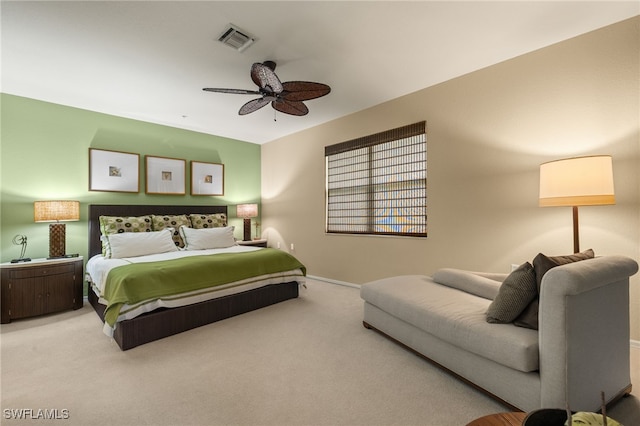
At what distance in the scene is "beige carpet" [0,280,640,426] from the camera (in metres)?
1.62

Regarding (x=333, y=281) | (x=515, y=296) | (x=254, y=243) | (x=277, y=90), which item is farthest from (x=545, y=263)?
(x=254, y=243)

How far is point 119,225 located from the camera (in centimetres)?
388

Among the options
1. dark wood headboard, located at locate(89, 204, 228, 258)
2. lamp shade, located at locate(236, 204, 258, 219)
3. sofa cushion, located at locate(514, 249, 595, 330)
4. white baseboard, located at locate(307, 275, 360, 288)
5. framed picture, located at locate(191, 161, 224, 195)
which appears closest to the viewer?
sofa cushion, located at locate(514, 249, 595, 330)

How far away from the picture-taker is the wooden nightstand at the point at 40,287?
303 cm

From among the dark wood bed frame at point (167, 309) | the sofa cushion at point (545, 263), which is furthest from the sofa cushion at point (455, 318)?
the dark wood bed frame at point (167, 309)

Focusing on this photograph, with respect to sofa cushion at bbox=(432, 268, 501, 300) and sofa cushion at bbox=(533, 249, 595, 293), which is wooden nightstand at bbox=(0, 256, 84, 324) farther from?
sofa cushion at bbox=(533, 249, 595, 293)

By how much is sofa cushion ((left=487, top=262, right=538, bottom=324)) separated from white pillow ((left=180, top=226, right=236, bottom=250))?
363 centimetres

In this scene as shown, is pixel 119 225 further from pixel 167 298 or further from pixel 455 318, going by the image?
pixel 455 318

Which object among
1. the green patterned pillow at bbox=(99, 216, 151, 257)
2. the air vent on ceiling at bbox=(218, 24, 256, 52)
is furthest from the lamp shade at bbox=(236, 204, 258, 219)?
the air vent on ceiling at bbox=(218, 24, 256, 52)

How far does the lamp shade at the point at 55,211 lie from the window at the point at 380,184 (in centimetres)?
349

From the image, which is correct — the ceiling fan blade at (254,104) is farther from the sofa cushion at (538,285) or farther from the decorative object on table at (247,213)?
the sofa cushion at (538,285)

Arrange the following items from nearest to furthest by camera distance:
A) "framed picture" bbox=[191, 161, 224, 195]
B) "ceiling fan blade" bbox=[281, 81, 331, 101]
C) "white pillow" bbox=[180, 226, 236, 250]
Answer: "ceiling fan blade" bbox=[281, 81, 331, 101] < "white pillow" bbox=[180, 226, 236, 250] < "framed picture" bbox=[191, 161, 224, 195]

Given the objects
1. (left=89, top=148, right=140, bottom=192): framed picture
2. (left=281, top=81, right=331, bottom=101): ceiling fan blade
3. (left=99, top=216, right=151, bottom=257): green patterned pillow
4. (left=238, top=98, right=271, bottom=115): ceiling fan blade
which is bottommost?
(left=99, top=216, right=151, bottom=257): green patterned pillow

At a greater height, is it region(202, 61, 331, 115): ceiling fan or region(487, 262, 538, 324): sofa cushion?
region(202, 61, 331, 115): ceiling fan
